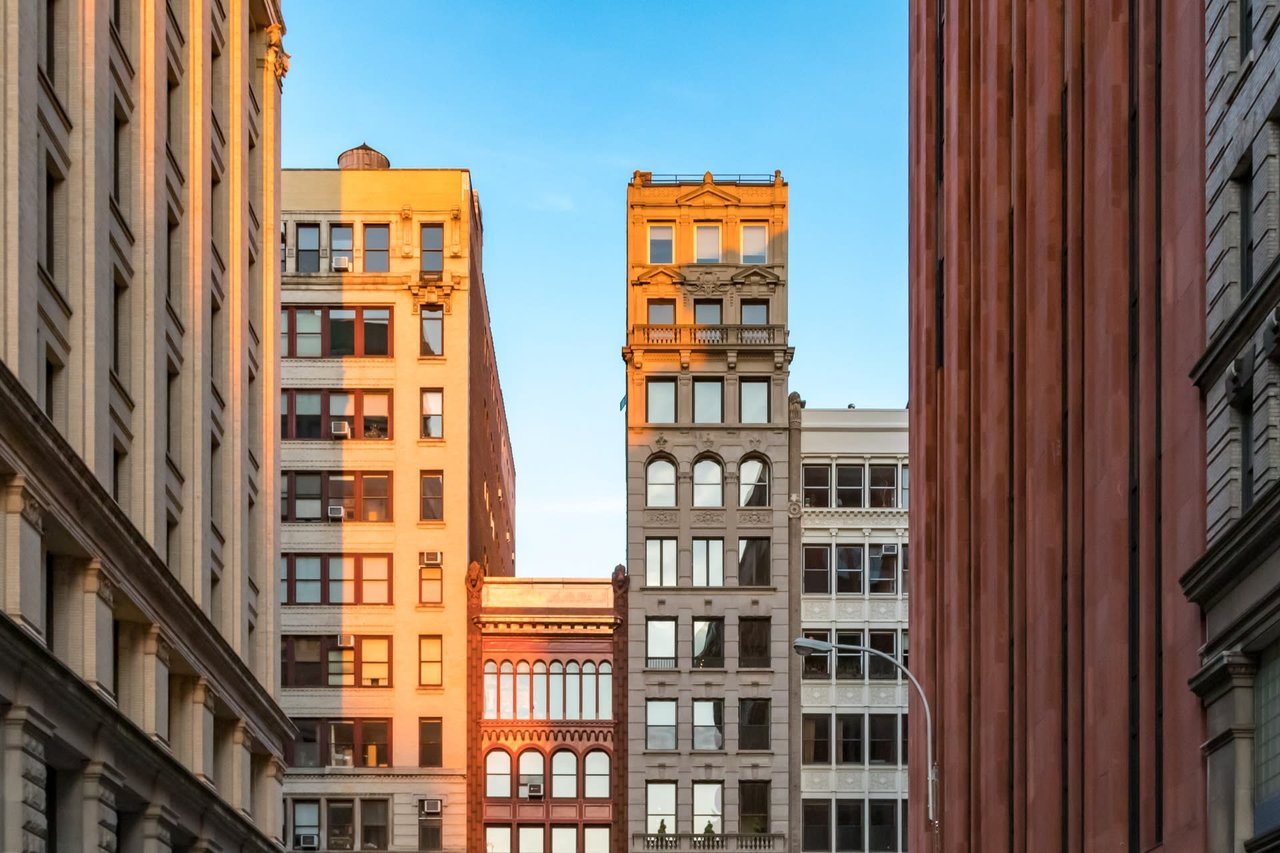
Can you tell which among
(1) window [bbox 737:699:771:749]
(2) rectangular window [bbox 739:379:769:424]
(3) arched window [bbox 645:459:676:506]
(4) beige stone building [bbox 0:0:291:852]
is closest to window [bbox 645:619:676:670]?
(1) window [bbox 737:699:771:749]

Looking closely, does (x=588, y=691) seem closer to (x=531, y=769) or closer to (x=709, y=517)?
(x=531, y=769)

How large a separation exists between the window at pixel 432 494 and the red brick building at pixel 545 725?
303 centimetres

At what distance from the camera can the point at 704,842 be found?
3039 inches

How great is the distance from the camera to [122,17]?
43.3 metres

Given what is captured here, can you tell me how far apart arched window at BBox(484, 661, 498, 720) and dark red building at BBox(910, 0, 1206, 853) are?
1034 inches

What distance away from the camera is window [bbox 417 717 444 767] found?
79.1 metres

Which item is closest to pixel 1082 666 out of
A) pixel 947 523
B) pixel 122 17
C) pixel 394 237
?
pixel 947 523

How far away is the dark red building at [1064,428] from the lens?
30.4 meters

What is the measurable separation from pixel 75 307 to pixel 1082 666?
65.2 ft

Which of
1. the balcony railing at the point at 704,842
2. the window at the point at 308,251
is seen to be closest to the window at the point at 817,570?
the balcony railing at the point at 704,842

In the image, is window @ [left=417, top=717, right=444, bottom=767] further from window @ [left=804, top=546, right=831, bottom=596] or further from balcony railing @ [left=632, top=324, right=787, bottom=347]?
balcony railing @ [left=632, top=324, right=787, bottom=347]

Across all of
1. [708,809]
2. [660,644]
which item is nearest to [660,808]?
[708,809]

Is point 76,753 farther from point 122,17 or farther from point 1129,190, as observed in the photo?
point 1129,190

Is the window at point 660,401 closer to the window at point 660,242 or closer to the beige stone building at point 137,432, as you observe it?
the window at point 660,242
